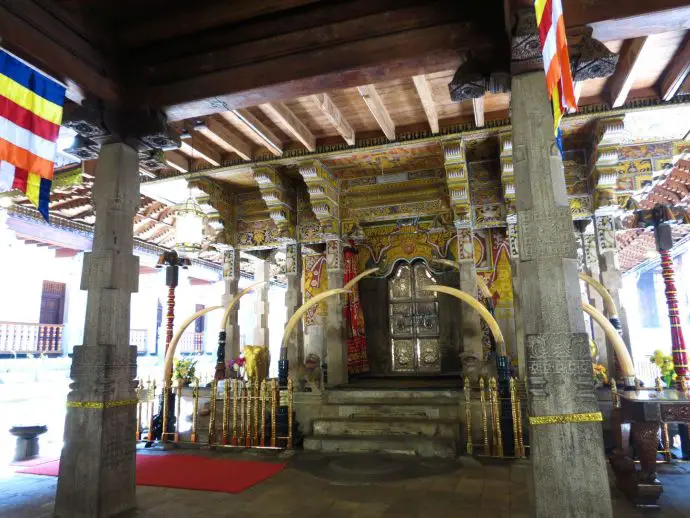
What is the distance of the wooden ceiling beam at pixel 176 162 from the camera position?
921cm

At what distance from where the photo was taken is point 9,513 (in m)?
4.35

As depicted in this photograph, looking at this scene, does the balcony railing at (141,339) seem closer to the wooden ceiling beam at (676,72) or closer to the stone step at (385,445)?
the stone step at (385,445)

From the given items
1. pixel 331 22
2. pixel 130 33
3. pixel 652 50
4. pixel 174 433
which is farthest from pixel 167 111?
pixel 652 50

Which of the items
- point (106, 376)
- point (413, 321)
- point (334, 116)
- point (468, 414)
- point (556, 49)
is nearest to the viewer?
point (556, 49)

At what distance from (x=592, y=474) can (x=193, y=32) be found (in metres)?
5.49

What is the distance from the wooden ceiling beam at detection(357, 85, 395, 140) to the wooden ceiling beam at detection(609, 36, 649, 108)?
3.28 meters

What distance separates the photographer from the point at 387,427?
6.91 metres

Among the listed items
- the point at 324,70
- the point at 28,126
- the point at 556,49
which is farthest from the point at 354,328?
the point at 556,49

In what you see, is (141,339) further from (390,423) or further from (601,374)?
(601,374)

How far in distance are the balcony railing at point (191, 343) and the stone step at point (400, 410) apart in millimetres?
17347

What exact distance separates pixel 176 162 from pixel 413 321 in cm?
626

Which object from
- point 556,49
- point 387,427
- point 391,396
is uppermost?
point 556,49

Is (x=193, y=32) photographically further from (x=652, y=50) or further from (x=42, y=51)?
(x=652, y=50)

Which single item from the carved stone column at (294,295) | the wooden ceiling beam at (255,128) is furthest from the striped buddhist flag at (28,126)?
the carved stone column at (294,295)
